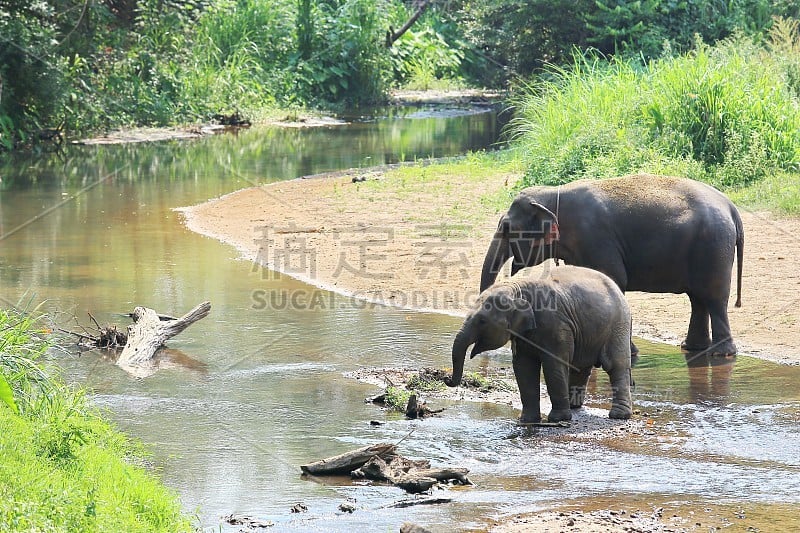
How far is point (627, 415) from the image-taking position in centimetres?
797

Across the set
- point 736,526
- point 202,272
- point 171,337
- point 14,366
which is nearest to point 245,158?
point 202,272

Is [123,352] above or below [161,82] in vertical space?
below

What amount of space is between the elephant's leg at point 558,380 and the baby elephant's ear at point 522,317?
0.25 meters

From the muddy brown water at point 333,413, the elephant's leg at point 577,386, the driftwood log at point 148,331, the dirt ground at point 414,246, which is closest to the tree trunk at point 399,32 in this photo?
the dirt ground at point 414,246

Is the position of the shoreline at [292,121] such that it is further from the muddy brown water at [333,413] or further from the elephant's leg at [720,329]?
the elephant's leg at [720,329]

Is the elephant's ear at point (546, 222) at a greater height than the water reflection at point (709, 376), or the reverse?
the elephant's ear at point (546, 222)

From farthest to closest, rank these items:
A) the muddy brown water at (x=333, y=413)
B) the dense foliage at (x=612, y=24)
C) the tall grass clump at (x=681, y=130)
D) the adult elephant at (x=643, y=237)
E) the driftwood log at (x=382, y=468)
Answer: the dense foliage at (x=612, y=24), the tall grass clump at (x=681, y=130), the adult elephant at (x=643, y=237), the driftwood log at (x=382, y=468), the muddy brown water at (x=333, y=413)

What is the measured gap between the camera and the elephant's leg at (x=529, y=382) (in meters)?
7.84

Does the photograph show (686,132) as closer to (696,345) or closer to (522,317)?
(696,345)

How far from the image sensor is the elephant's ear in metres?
9.58

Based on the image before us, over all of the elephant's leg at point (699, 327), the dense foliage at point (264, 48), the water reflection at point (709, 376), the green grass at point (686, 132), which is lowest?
the water reflection at point (709, 376)

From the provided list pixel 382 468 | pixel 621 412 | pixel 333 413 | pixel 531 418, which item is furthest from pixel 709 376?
pixel 382 468

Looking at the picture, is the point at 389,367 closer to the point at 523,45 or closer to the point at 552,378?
the point at 552,378

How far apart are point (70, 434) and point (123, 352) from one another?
309 centimetres
